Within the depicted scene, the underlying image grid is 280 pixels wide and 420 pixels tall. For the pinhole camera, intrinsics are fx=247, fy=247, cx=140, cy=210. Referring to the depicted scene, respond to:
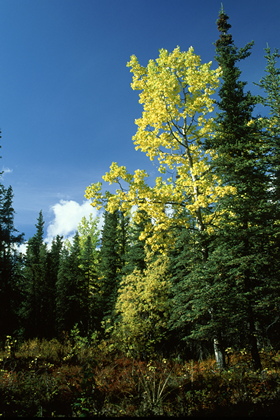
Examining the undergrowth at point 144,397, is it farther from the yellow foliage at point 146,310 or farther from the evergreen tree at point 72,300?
the evergreen tree at point 72,300

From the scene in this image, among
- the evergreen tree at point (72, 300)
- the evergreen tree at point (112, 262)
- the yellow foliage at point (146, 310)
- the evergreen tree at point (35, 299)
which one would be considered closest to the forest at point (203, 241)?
the yellow foliage at point (146, 310)

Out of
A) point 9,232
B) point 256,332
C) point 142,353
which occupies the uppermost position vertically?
point 9,232

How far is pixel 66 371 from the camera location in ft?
26.6

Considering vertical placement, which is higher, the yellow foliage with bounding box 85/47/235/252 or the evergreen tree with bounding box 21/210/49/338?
the yellow foliage with bounding box 85/47/235/252

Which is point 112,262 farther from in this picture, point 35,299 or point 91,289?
point 35,299

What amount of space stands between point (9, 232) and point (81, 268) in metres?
11.1

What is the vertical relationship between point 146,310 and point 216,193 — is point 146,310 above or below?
below

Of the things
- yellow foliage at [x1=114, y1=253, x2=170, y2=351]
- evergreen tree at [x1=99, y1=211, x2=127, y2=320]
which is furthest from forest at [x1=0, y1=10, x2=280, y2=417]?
evergreen tree at [x1=99, y1=211, x2=127, y2=320]

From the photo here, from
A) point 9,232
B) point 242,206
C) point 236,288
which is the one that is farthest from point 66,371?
point 9,232

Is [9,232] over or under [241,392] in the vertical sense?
over

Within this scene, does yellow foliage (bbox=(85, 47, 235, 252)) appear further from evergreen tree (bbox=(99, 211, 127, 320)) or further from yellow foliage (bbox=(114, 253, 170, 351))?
evergreen tree (bbox=(99, 211, 127, 320))

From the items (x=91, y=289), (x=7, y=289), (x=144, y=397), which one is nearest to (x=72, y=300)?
(x=91, y=289)

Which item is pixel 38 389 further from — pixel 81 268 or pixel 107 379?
pixel 81 268

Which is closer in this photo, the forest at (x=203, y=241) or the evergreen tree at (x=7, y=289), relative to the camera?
the forest at (x=203, y=241)
